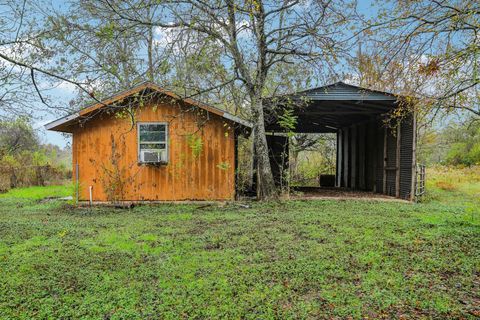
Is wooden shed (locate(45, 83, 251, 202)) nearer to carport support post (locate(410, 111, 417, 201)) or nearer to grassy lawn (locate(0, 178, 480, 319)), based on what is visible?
grassy lawn (locate(0, 178, 480, 319))

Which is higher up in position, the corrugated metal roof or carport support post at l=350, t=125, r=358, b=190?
→ the corrugated metal roof

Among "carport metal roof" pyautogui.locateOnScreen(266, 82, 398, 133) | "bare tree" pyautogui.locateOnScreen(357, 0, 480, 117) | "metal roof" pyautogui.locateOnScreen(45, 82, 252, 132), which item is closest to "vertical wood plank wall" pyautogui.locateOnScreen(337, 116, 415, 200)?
"carport metal roof" pyautogui.locateOnScreen(266, 82, 398, 133)

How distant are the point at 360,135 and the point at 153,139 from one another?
859cm

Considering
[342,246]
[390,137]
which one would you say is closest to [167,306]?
[342,246]

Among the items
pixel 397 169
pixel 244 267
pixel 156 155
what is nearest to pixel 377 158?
pixel 397 169

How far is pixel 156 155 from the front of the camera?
33.3 feet

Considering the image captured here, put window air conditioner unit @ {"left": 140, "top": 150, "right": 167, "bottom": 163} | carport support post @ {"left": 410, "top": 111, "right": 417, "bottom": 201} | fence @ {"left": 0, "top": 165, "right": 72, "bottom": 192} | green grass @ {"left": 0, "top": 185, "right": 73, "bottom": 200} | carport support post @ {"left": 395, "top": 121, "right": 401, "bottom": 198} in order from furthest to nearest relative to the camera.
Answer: fence @ {"left": 0, "top": 165, "right": 72, "bottom": 192} < green grass @ {"left": 0, "top": 185, "right": 73, "bottom": 200} < carport support post @ {"left": 395, "top": 121, "right": 401, "bottom": 198} < window air conditioner unit @ {"left": 140, "top": 150, "right": 167, "bottom": 163} < carport support post @ {"left": 410, "top": 111, "right": 417, "bottom": 201}

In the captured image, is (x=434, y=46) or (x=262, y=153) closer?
(x=434, y=46)

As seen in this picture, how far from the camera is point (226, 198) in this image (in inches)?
408

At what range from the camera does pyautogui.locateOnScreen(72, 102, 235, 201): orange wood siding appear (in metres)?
10.2

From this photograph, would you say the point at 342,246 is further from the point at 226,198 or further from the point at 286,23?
the point at 286,23

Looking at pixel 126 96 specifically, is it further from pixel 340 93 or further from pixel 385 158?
pixel 385 158

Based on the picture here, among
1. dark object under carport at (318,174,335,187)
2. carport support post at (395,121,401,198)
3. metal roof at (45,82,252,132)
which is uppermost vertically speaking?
metal roof at (45,82,252,132)

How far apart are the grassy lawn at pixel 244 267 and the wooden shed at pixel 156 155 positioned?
99.4 inches
